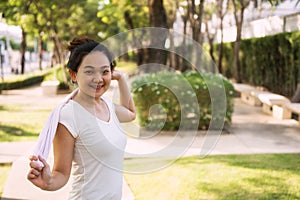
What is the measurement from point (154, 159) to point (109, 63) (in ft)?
2.24

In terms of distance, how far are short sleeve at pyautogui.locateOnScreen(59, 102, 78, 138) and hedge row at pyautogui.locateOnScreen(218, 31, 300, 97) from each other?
437 inches

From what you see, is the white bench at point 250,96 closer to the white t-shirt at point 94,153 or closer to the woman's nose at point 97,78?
the white t-shirt at point 94,153

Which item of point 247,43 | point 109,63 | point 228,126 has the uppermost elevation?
point 109,63

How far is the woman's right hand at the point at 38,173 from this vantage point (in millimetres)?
1684

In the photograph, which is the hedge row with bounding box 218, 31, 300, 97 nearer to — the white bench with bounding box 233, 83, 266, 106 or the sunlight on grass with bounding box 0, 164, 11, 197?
the white bench with bounding box 233, 83, 266, 106

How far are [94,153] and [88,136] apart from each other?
0.10m

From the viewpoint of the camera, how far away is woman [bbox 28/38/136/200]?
1.89m

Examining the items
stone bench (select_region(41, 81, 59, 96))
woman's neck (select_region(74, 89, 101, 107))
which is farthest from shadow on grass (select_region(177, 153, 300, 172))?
stone bench (select_region(41, 81, 59, 96))

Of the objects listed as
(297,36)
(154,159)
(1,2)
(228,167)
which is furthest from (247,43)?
(154,159)

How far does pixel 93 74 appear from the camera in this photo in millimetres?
1901

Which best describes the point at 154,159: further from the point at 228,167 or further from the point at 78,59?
the point at 228,167

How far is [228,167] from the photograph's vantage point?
5.84 metres

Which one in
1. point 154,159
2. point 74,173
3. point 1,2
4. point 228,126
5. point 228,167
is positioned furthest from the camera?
point 1,2

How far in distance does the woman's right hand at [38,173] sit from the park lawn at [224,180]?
3.02 m
